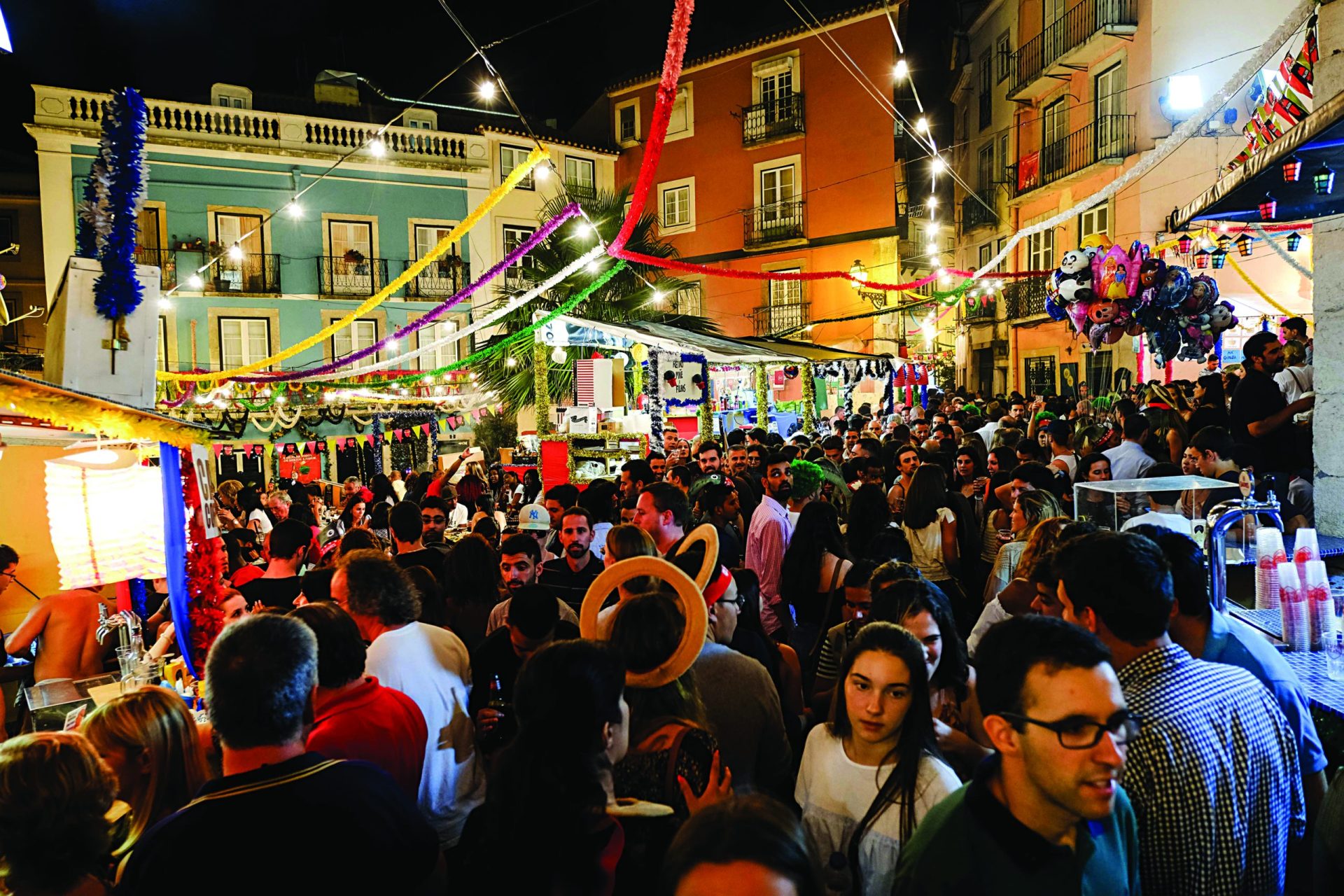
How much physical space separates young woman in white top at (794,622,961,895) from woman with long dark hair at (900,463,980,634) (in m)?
3.09

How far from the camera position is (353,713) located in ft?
8.53

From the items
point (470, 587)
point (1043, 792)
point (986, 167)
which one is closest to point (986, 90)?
point (986, 167)

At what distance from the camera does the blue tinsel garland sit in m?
4.61

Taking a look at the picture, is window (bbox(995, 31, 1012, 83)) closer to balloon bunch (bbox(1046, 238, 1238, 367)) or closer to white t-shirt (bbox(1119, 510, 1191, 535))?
balloon bunch (bbox(1046, 238, 1238, 367))

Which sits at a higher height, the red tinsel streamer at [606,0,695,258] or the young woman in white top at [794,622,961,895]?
the red tinsel streamer at [606,0,695,258]

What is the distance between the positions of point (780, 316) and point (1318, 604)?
21486mm

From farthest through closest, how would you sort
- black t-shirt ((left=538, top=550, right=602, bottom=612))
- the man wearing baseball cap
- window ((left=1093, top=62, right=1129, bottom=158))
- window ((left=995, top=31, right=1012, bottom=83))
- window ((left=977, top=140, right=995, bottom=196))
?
window ((left=977, top=140, right=995, bottom=196)), window ((left=995, top=31, right=1012, bottom=83)), window ((left=1093, top=62, right=1129, bottom=158)), the man wearing baseball cap, black t-shirt ((left=538, top=550, right=602, bottom=612))

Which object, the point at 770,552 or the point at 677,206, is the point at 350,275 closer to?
the point at 677,206

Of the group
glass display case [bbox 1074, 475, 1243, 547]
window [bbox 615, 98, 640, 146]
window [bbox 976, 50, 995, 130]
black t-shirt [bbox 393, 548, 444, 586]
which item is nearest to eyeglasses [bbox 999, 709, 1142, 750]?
glass display case [bbox 1074, 475, 1243, 547]

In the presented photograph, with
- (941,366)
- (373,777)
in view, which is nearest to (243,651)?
(373,777)

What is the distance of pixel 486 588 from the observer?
443 cm

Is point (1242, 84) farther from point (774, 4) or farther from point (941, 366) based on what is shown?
point (774, 4)

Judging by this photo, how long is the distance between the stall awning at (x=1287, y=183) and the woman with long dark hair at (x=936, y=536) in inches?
83.3

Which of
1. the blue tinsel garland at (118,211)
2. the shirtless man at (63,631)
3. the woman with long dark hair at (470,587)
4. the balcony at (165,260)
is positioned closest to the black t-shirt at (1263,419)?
the woman with long dark hair at (470,587)
